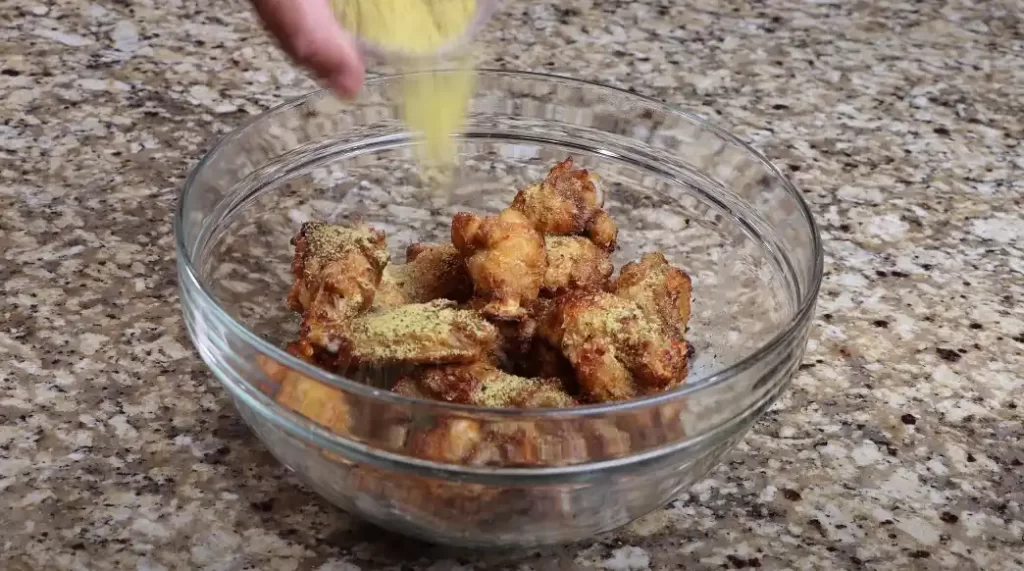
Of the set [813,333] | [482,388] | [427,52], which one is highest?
[427,52]

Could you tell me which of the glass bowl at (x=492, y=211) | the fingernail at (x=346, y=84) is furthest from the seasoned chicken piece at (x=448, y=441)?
the fingernail at (x=346, y=84)

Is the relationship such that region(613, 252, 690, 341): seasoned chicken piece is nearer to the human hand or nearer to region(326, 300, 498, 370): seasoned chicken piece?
region(326, 300, 498, 370): seasoned chicken piece

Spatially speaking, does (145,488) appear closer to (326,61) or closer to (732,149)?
(326,61)

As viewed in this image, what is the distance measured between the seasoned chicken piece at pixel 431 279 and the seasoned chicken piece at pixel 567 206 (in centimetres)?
8

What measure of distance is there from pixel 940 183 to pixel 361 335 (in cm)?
93

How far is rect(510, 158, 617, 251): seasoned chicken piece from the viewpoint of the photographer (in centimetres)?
106

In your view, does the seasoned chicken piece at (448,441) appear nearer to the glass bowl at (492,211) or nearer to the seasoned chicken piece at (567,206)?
the glass bowl at (492,211)

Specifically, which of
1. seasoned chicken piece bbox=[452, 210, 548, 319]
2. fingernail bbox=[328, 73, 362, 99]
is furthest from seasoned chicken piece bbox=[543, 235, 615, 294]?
fingernail bbox=[328, 73, 362, 99]

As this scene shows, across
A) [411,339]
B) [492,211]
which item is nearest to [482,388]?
[411,339]

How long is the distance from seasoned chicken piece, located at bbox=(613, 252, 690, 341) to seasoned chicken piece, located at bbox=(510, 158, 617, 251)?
6 centimetres

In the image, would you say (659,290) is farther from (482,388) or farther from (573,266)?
(482,388)

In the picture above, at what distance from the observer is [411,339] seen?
87 cm

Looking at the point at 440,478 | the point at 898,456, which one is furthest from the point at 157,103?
the point at 898,456

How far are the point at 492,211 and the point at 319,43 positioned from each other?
0.38 metres
